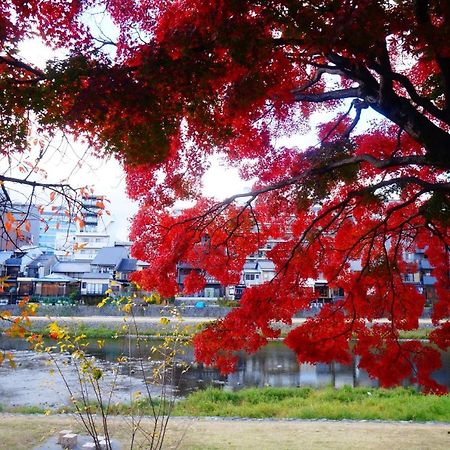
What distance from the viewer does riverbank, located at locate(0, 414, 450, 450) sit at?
707cm

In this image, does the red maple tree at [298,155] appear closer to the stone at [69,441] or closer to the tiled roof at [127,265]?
the stone at [69,441]

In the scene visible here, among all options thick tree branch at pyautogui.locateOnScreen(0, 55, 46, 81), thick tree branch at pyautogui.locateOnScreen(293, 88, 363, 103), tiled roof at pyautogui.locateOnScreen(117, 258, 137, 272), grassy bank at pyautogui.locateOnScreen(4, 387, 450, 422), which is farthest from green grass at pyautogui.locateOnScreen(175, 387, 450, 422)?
tiled roof at pyautogui.locateOnScreen(117, 258, 137, 272)

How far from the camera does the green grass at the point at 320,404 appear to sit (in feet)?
33.0

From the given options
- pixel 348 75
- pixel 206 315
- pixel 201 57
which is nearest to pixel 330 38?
pixel 201 57

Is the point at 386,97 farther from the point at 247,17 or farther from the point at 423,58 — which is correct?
the point at 247,17

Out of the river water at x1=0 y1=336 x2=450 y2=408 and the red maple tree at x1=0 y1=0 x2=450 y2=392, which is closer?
the red maple tree at x1=0 y1=0 x2=450 y2=392

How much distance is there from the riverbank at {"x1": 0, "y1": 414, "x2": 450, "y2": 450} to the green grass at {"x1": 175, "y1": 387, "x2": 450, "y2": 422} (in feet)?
2.81

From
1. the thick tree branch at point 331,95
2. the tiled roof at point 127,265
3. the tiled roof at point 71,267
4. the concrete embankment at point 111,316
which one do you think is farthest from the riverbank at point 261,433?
the tiled roof at point 71,267

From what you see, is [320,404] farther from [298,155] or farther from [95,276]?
[95,276]

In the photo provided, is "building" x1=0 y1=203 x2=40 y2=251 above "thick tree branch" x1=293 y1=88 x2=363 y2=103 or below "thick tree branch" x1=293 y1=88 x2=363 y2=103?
below

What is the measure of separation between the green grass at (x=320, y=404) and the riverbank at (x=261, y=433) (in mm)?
856

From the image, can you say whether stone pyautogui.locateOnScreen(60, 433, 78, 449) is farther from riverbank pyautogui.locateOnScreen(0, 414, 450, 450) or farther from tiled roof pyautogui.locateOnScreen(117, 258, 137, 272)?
tiled roof pyautogui.locateOnScreen(117, 258, 137, 272)

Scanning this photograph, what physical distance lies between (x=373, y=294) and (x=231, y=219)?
194 centimetres

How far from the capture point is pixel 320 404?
37.2ft
